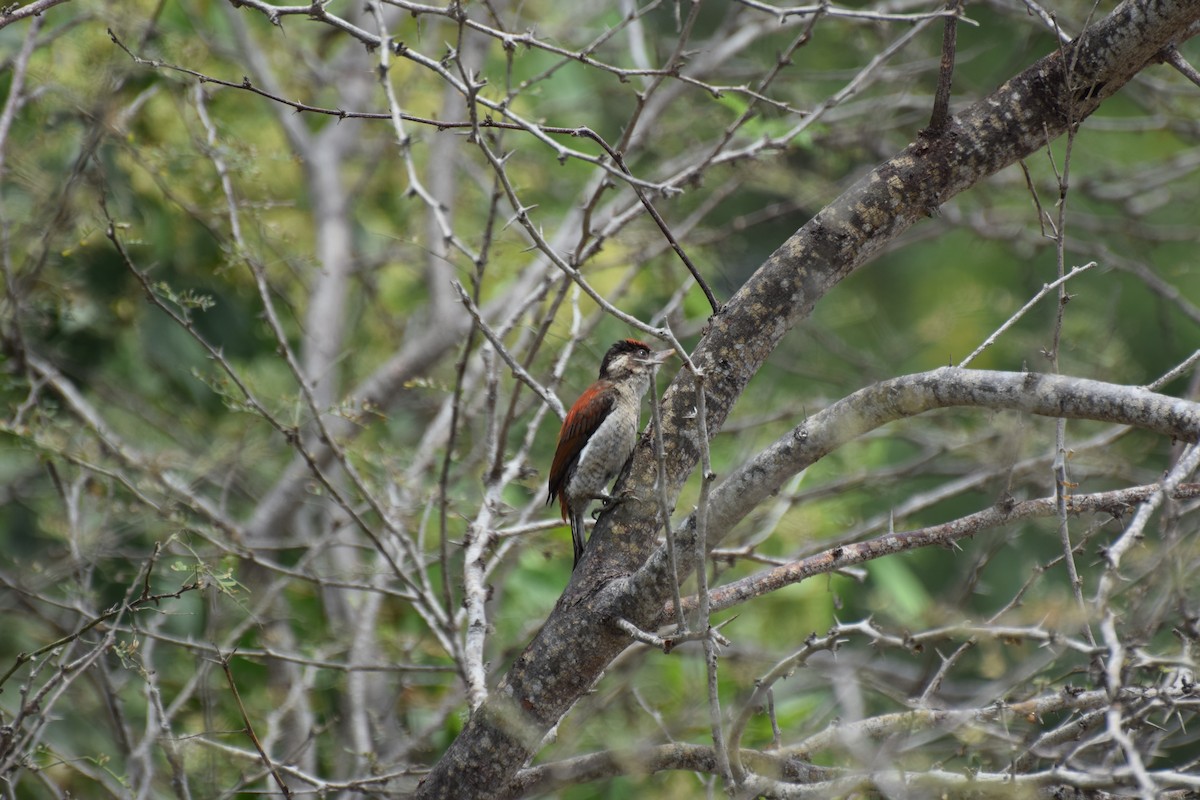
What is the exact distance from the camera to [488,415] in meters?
4.40

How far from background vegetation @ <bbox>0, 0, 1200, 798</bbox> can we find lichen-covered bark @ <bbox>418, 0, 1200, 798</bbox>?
0.19 metres

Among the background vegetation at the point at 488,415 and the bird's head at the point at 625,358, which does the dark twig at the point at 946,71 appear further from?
the bird's head at the point at 625,358

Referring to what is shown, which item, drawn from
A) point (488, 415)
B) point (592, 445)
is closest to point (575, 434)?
point (592, 445)

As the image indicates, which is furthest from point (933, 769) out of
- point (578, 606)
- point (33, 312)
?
point (33, 312)

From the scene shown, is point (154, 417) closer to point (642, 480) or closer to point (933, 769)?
point (642, 480)

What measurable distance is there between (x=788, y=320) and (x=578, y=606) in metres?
1.00

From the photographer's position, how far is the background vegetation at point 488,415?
3164 mm

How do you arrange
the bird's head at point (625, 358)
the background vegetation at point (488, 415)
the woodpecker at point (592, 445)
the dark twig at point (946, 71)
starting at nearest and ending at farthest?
the dark twig at point (946, 71) → the background vegetation at point (488, 415) → the woodpecker at point (592, 445) → the bird's head at point (625, 358)

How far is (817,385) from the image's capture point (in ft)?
30.8

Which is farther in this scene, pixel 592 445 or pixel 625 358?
pixel 625 358

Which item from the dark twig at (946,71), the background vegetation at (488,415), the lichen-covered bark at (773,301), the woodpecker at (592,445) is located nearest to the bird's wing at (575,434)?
the woodpecker at (592,445)

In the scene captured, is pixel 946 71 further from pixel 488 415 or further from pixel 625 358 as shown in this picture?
pixel 625 358

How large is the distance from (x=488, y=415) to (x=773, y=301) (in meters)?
1.61

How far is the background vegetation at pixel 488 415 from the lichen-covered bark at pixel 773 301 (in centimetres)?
19
